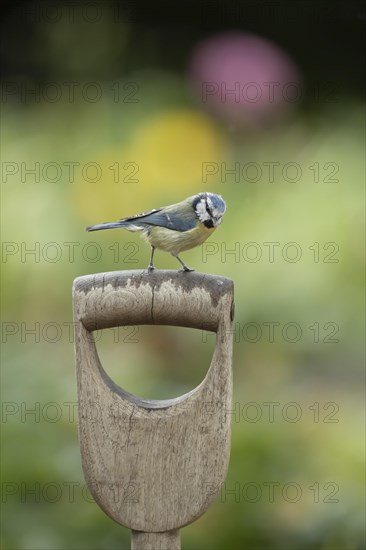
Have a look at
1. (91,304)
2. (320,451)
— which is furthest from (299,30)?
(91,304)

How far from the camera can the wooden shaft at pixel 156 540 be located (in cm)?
116

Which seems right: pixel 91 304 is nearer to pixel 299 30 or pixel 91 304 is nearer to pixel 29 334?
pixel 29 334

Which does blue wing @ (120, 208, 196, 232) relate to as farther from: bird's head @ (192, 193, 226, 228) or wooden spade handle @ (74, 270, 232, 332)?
wooden spade handle @ (74, 270, 232, 332)

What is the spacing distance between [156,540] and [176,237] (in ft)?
1.21

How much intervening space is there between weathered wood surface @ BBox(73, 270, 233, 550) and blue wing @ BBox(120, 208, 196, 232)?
0.38 feet

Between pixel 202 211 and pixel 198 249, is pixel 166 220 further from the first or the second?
pixel 198 249

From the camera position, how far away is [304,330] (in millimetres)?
2158

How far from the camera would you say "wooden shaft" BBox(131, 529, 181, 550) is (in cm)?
116

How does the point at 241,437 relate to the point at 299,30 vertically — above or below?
below

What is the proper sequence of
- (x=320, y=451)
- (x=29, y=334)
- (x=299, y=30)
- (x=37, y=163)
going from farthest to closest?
(x=299, y=30) < (x=37, y=163) < (x=29, y=334) < (x=320, y=451)

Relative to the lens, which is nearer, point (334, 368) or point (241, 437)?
point (241, 437)

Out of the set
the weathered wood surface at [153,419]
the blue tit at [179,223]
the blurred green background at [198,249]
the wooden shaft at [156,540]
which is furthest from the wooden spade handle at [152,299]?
the blurred green background at [198,249]

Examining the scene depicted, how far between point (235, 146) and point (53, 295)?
81 cm

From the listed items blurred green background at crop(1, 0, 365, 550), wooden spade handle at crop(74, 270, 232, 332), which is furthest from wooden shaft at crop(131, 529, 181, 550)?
blurred green background at crop(1, 0, 365, 550)
